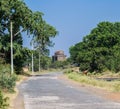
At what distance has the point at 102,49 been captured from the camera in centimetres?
9456

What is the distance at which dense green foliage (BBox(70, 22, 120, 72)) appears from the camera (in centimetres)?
9019

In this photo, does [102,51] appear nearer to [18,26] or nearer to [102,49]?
[102,49]

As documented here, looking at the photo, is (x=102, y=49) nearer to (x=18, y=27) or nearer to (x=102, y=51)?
(x=102, y=51)

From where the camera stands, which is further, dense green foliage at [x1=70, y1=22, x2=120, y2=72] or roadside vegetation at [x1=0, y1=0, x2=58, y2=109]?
dense green foliage at [x1=70, y1=22, x2=120, y2=72]

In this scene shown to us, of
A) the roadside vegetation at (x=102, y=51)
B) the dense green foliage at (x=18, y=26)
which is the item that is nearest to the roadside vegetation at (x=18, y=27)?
the dense green foliage at (x=18, y=26)

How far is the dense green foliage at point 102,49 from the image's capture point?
90.2 meters

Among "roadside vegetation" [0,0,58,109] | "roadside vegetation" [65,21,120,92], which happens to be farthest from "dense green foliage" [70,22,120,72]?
"roadside vegetation" [0,0,58,109]

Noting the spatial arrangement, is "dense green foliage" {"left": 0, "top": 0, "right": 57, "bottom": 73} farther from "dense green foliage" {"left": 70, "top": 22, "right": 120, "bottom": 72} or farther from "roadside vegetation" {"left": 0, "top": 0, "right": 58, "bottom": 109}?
"dense green foliage" {"left": 70, "top": 22, "right": 120, "bottom": 72}

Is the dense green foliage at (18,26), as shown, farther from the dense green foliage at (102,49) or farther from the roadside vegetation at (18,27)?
the dense green foliage at (102,49)

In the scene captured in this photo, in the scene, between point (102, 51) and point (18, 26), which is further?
point (102, 51)

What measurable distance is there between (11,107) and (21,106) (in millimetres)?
796

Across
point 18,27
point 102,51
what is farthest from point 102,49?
point 18,27

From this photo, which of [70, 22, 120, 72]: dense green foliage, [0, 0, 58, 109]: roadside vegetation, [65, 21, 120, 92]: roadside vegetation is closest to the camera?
[0, 0, 58, 109]: roadside vegetation

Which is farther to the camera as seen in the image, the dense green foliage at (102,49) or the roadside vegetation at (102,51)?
the dense green foliage at (102,49)
